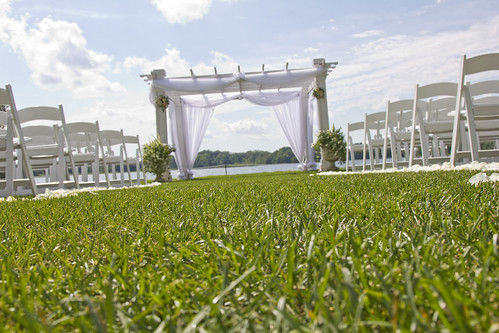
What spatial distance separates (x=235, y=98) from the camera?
13.8 meters

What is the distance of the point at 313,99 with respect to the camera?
14055 millimetres

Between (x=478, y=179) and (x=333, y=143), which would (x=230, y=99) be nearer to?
(x=333, y=143)

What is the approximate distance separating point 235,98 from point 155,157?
4313 millimetres

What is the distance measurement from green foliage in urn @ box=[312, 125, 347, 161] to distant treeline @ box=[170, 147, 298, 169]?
54.1 ft

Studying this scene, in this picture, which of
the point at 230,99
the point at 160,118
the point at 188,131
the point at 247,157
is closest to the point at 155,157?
the point at 160,118

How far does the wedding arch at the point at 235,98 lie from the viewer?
12984 mm

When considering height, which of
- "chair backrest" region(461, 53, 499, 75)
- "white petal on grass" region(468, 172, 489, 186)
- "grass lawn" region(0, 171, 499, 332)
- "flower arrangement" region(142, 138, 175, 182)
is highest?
"chair backrest" region(461, 53, 499, 75)

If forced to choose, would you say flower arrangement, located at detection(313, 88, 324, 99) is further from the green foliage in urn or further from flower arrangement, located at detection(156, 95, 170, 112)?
flower arrangement, located at detection(156, 95, 170, 112)

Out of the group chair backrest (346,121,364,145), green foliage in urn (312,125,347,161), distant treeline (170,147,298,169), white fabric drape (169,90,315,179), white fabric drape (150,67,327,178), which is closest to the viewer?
chair backrest (346,121,364,145)

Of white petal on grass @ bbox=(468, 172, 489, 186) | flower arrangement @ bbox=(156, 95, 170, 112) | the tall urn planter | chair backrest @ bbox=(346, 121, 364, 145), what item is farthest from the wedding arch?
white petal on grass @ bbox=(468, 172, 489, 186)

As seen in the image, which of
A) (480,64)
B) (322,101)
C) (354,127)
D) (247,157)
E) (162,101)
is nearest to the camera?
(480,64)

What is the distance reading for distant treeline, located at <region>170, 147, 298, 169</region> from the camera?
29.9m

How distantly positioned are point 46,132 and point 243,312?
6.87 metres

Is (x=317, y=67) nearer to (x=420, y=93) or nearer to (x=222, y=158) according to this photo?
(x=420, y=93)
